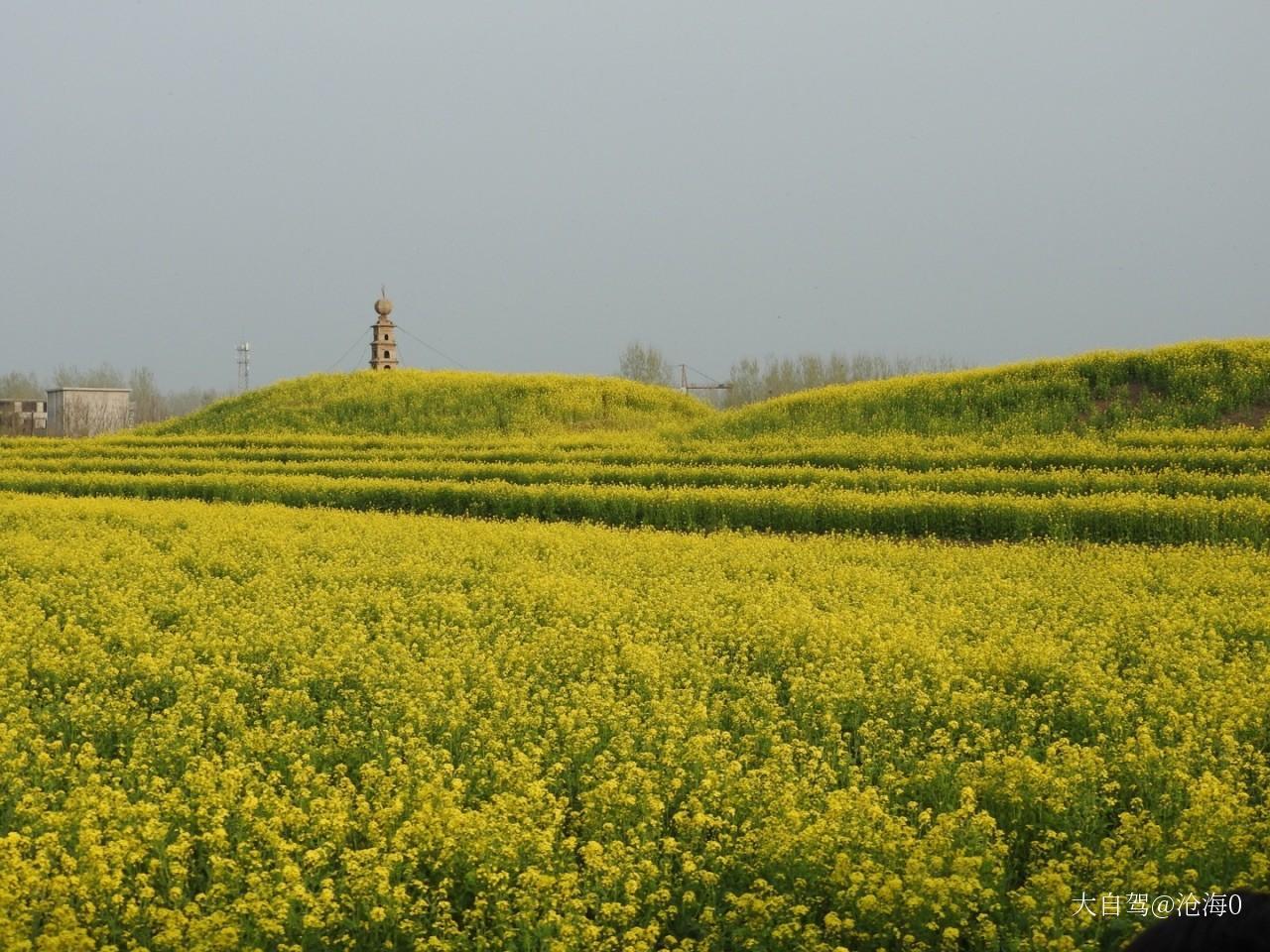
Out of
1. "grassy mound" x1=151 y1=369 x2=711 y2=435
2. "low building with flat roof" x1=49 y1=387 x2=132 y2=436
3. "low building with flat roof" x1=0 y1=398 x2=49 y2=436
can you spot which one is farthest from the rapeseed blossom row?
"low building with flat roof" x1=0 y1=398 x2=49 y2=436

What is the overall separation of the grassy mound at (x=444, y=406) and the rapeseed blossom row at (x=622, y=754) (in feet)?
80.5

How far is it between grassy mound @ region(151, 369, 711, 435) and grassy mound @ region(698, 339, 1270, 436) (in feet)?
24.4

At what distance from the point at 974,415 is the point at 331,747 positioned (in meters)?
23.4

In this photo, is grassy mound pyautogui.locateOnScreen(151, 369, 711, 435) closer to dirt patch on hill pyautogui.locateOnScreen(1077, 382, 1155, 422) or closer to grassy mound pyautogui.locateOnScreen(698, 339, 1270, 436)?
grassy mound pyautogui.locateOnScreen(698, 339, 1270, 436)

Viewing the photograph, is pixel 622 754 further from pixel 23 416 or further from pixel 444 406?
pixel 23 416

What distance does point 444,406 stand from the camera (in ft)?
131

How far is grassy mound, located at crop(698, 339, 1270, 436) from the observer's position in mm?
26734

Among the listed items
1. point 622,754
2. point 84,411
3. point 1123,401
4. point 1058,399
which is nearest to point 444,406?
point 1058,399

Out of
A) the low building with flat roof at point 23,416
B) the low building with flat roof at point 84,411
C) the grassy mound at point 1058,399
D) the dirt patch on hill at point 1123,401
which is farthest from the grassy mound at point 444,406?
the low building with flat roof at point 23,416

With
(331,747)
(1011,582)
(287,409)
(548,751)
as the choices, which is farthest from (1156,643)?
(287,409)

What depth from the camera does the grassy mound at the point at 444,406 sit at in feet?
127

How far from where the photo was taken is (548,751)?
7.62 metres

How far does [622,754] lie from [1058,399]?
23773mm

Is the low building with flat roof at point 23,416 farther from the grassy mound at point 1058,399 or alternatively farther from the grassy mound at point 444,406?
the grassy mound at point 1058,399
